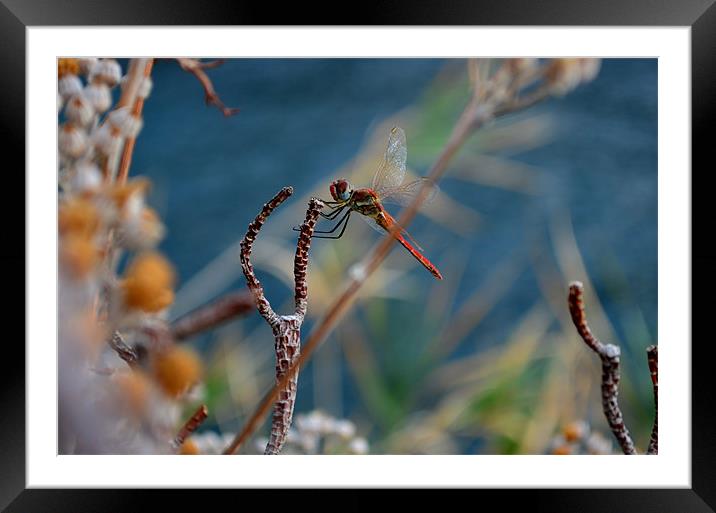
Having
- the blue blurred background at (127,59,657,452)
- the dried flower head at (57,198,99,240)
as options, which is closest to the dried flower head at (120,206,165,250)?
the dried flower head at (57,198,99,240)

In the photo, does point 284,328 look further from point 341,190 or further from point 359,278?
point 341,190

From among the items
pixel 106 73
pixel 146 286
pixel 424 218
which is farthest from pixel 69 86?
pixel 424 218

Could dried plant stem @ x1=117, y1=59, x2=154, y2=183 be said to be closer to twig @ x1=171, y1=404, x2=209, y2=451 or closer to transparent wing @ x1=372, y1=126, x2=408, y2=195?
twig @ x1=171, y1=404, x2=209, y2=451

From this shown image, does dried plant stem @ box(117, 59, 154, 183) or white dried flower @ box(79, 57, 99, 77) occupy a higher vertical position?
white dried flower @ box(79, 57, 99, 77)

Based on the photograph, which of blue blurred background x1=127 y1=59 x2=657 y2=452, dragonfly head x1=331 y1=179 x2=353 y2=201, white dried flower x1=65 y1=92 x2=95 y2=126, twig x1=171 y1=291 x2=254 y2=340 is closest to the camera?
twig x1=171 y1=291 x2=254 y2=340

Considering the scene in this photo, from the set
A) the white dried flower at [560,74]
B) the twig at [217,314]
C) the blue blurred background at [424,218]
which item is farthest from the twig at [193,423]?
the blue blurred background at [424,218]

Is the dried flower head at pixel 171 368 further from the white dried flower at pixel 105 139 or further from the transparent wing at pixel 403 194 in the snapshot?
the transparent wing at pixel 403 194
